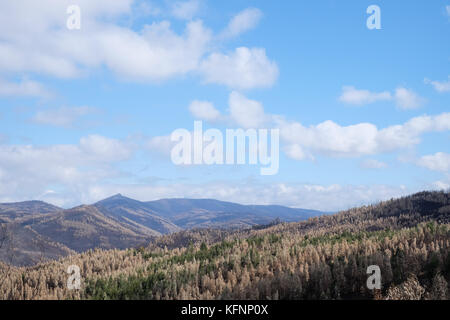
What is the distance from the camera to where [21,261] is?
554 ft

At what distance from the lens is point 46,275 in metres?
24.0

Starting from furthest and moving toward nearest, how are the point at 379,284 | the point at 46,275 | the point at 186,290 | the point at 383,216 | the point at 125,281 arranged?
the point at 383,216, the point at 46,275, the point at 125,281, the point at 186,290, the point at 379,284

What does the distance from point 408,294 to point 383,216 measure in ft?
174

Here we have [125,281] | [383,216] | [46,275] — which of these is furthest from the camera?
[383,216]

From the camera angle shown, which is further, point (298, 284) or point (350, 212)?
point (350, 212)

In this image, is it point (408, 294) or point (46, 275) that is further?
point (46, 275)
